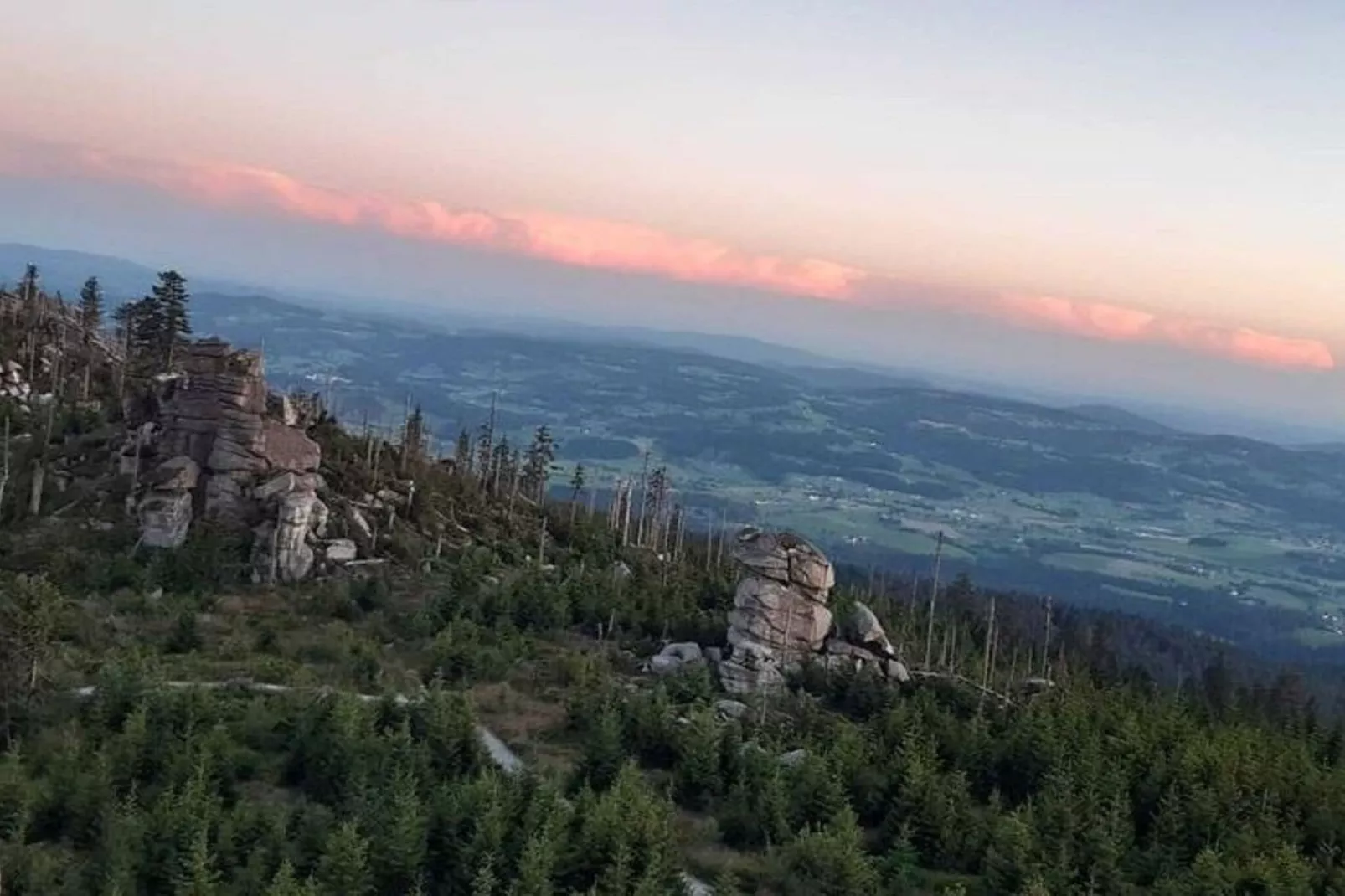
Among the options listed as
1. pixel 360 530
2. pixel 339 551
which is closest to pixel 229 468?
pixel 339 551

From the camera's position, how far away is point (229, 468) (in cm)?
4266

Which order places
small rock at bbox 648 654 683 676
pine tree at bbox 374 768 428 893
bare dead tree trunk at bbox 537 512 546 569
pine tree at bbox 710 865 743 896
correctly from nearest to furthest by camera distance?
pine tree at bbox 710 865 743 896 < pine tree at bbox 374 768 428 893 < small rock at bbox 648 654 683 676 < bare dead tree trunk at bbox 537 512 546 569

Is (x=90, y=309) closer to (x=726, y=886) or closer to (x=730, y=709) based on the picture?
(x=730, y=709)

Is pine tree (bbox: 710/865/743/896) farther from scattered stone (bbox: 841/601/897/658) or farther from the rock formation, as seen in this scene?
scattered stone (bbox: 841/601/897/658)

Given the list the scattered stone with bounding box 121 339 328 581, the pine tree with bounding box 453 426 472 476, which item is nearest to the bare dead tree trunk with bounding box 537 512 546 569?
the pine tree with bounding box 453 426 472 476

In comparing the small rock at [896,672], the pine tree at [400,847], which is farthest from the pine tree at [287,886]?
the small rock at [896,672]

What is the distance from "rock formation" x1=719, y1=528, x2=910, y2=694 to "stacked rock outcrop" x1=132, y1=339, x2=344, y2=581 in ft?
51.6

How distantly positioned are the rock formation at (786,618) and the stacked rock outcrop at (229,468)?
15740mm

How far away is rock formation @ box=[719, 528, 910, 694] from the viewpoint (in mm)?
36594

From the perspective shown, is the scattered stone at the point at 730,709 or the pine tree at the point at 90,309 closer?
the scattered stone at the point at 730,709

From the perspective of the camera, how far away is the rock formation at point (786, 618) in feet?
120

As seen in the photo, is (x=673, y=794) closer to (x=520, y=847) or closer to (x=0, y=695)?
(x=520, y=847)

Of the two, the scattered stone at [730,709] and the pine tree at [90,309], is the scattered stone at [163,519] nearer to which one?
the scattered stone at [730,709]

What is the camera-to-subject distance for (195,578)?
130ft
